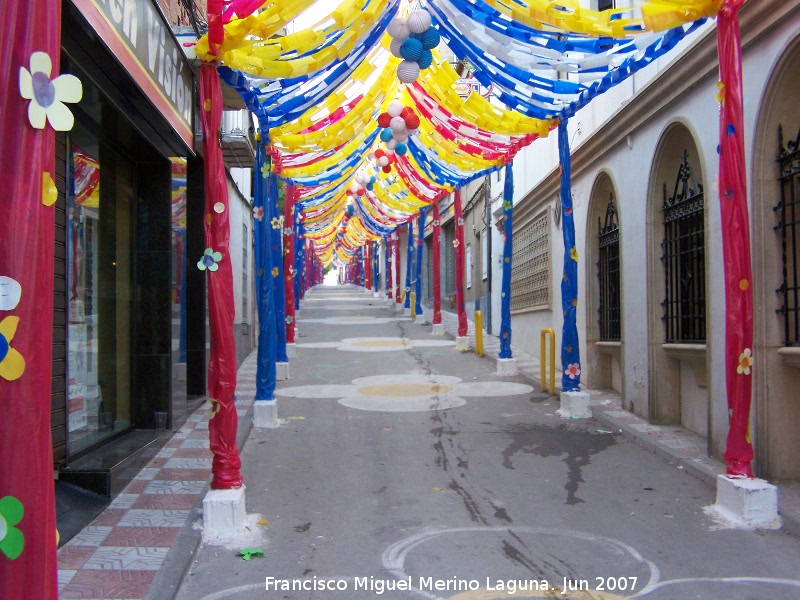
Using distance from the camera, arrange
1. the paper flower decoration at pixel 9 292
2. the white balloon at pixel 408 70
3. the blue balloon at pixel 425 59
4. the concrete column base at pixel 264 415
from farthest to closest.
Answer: the concrete column base at pixel 264 415, the white balloon at pixel 408 70, the blue balloon at pixel 425 59, the paper flower decoration at pixel 9 292

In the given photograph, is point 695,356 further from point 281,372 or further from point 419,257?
point 419,257

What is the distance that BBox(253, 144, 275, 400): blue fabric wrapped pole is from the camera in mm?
8422

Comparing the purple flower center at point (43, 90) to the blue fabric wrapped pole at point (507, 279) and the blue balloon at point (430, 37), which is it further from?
the blue fabric wrapped pole at point (507, 279)

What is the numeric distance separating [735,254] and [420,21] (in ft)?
13.8

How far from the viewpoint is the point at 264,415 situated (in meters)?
8.76

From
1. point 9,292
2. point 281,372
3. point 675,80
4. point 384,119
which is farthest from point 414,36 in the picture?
point 281,372

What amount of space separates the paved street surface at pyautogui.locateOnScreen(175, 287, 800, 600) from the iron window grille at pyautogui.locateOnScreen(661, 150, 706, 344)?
5.08 ft

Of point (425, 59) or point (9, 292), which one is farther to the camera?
point (425, 59)

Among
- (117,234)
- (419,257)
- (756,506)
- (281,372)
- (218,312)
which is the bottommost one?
(756,506)

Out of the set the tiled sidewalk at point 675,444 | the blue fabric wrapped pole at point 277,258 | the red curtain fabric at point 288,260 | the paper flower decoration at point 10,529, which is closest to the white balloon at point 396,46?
the blue fabric wrapped pole at point 277,258

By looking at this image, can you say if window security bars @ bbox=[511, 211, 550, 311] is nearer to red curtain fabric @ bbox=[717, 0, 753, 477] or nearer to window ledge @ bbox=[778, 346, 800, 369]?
window ledge @ bbox=[778, 346, 800, 369]

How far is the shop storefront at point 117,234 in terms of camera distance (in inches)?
224

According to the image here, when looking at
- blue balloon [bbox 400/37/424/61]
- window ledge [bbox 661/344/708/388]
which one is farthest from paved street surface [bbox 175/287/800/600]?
blue balloon [bbox 400/37/424/61]

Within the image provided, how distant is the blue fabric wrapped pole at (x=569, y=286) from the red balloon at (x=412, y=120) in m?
2.85
